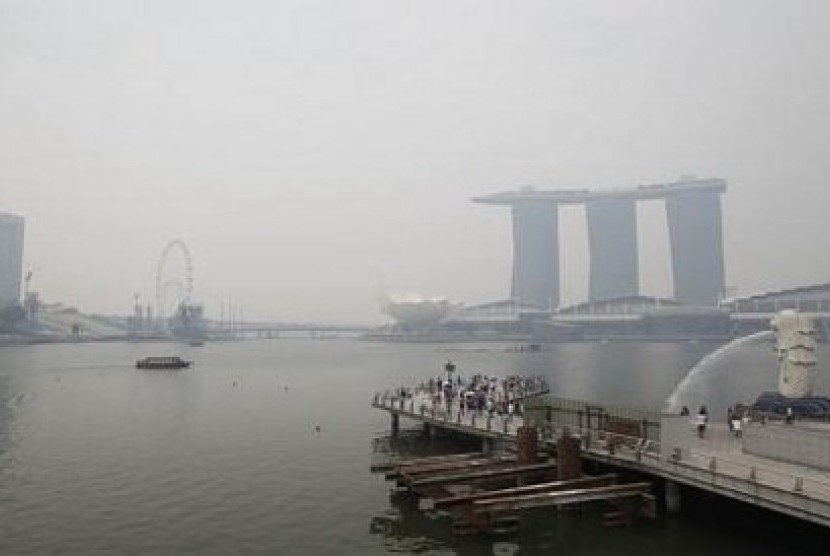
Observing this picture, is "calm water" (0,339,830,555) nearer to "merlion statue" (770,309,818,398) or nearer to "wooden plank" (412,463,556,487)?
"wooden plank" (412,463,556,487)

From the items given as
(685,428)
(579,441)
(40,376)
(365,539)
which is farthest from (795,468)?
(40,376)

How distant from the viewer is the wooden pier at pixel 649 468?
25328 millimetres

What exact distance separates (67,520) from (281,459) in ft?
45.7

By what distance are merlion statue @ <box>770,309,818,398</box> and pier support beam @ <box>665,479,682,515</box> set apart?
14.7 meters


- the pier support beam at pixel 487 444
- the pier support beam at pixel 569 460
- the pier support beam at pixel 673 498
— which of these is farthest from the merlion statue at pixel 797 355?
the pier support beam at pixel 569 460

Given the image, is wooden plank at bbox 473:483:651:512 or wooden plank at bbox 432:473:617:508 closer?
wooden plank at bbox 473:483:651:512

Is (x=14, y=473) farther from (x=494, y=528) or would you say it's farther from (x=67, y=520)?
(x=494, y=528)

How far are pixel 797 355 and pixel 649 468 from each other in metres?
15.3

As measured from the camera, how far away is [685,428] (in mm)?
32000

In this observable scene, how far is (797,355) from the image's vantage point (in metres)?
41.3

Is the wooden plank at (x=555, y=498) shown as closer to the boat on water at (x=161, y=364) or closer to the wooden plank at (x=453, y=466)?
the wooden plank at (x=453, y=466)

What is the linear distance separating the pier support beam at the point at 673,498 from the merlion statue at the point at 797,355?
1470 cm

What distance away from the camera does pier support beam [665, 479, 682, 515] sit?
29.8 meters

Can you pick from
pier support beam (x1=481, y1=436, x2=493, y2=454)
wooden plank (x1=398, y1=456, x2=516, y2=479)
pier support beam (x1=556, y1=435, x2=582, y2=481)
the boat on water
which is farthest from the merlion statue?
the boat on water
